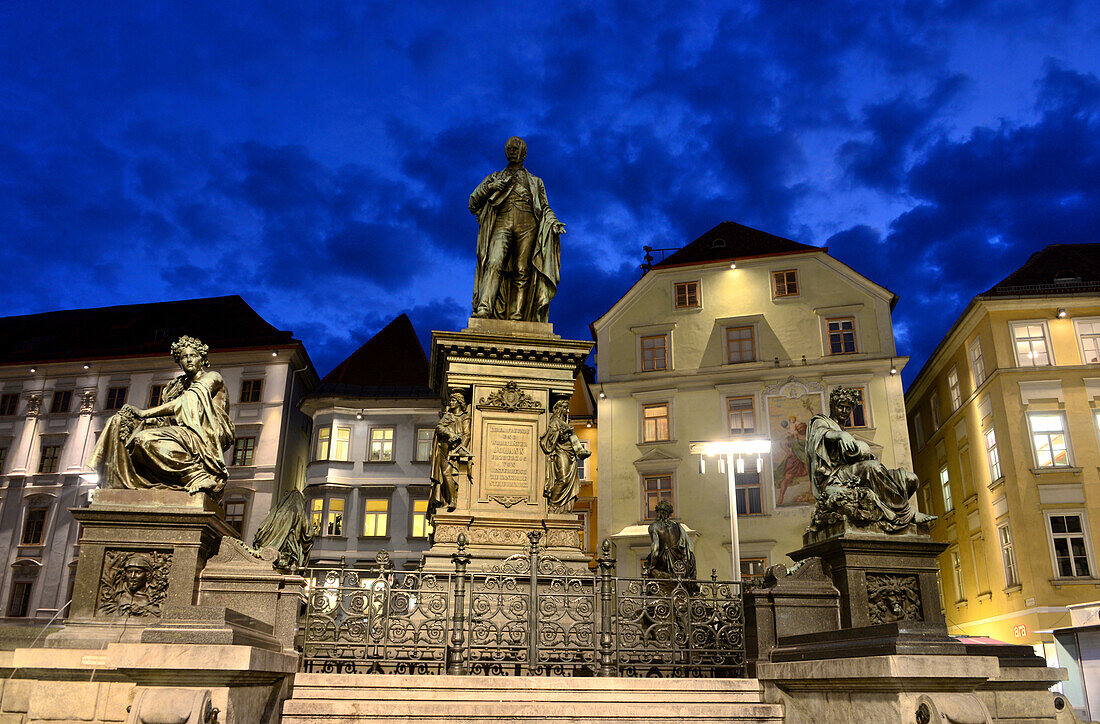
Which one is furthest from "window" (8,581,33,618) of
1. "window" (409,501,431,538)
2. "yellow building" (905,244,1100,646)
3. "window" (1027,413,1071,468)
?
"window" (1027,413,1071,468)

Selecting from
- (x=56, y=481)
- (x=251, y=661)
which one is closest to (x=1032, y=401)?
(x=251, y=661)

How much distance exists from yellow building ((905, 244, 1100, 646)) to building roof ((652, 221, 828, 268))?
7642mm

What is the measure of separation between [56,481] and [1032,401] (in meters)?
40.5

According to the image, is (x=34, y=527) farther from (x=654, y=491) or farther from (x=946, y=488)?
(x=946, y=488)

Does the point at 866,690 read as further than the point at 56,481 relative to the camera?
No

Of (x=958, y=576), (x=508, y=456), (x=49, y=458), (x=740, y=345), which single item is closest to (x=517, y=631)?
(x=508, y=456)

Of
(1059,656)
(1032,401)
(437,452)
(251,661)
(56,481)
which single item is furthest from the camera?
(56,481)

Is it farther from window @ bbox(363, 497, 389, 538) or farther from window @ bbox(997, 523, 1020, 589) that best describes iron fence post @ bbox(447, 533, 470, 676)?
window @ bbox(363, 497, 389, 538)

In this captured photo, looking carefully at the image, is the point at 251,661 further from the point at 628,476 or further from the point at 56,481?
the point at 56,481

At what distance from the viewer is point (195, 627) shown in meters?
6.18

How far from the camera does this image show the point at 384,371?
42.2 meters

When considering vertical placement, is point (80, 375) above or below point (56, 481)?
above

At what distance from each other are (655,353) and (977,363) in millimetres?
12150

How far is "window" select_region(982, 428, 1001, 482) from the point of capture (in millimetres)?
30359
